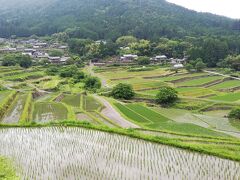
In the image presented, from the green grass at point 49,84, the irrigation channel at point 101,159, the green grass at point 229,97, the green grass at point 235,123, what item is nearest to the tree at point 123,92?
the green grass at point 49,84

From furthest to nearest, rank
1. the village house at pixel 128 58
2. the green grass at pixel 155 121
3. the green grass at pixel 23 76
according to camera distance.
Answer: the village house at pixel 128 58
the green grass at pixel 23 76
the green grass at pixel 155 121

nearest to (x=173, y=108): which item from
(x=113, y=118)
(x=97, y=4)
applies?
(x=113, y=118)

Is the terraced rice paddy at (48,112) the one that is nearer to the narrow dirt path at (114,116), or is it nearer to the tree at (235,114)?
the narrow dirt path at (114,116)

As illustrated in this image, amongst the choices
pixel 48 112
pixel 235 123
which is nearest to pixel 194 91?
pixel 235 123

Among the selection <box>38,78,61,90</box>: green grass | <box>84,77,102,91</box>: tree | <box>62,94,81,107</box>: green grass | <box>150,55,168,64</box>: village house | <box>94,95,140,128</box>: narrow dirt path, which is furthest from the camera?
<box>150,55,168,64</box>: village house

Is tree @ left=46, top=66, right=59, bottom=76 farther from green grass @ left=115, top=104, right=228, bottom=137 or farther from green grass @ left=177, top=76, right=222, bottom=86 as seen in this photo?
green grass @ left=115, top=104, right=228, bottom=137

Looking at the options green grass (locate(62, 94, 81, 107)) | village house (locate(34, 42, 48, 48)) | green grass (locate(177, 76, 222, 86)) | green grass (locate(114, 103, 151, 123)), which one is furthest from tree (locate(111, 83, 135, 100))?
village house (locate(34, 42, 48, 48))

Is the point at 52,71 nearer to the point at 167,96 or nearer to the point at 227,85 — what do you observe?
the point at 167,96

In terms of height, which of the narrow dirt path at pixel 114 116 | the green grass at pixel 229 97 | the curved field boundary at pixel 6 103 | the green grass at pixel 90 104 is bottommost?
the green grass at pixel 229 97
